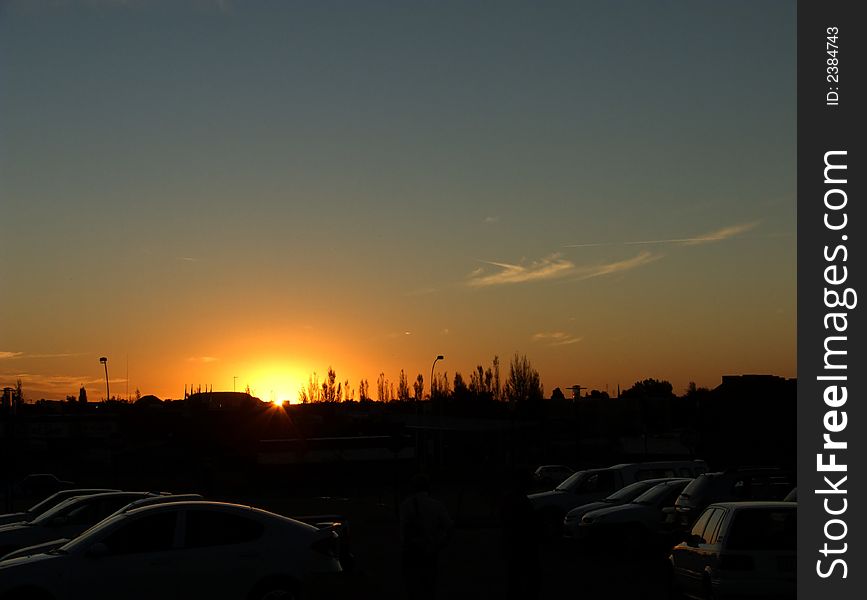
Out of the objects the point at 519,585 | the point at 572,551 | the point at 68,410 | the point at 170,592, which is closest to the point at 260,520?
the point at 170,592

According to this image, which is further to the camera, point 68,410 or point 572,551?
point 68,410

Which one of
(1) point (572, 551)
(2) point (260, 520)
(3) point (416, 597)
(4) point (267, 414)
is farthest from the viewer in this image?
(4) point (267, 414)

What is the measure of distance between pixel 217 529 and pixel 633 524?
1197 cm

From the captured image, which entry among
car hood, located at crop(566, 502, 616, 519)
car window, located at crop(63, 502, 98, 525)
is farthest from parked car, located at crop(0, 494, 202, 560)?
car hood, located at crop(566, 502, 616, 519)

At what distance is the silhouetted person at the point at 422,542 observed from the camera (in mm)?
12578

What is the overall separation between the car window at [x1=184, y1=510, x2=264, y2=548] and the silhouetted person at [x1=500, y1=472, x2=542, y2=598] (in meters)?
3.54

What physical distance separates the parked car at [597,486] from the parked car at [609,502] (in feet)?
4.68

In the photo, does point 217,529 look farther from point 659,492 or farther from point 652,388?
point 652,388

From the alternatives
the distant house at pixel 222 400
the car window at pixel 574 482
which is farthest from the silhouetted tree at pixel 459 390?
the car window at pixel 574 482

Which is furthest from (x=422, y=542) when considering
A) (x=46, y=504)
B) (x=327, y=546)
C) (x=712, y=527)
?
(x=46, y=504)

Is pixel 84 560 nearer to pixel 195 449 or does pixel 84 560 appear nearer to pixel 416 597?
pixel 416 597

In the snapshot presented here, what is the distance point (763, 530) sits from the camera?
1326 centimetres

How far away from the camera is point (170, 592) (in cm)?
1295
